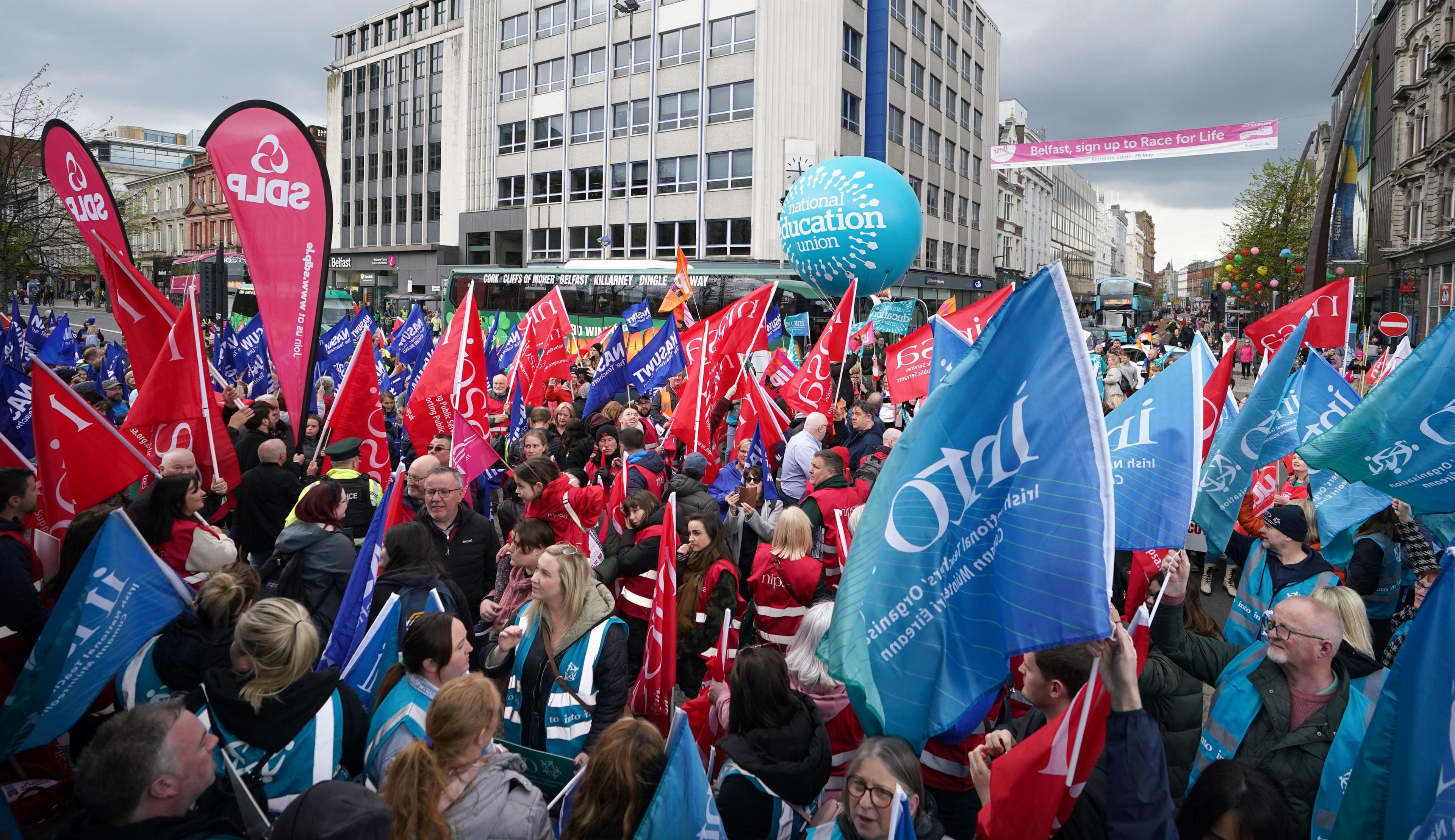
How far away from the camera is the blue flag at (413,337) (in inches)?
527

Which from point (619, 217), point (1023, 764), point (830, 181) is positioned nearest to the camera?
point (1023, 764)

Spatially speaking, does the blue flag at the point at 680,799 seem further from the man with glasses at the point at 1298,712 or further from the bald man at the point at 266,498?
the bald man at the point at 266,498

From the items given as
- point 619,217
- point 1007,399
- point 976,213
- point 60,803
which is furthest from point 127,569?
point 976,213

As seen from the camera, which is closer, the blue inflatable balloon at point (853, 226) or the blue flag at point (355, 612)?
the blue flag at point (355, 612)

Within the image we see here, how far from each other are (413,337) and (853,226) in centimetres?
755

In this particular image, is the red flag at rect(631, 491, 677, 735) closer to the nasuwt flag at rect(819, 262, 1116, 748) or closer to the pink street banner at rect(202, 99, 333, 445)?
the nasuwt flag at rect(819, 262, 1116, 748)

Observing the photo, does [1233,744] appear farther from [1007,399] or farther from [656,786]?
[656,786]

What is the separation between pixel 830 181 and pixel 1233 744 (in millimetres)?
13976

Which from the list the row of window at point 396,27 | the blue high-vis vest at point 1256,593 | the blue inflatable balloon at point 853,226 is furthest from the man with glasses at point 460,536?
the row of window at point 396,27

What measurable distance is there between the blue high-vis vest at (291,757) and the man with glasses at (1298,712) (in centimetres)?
315

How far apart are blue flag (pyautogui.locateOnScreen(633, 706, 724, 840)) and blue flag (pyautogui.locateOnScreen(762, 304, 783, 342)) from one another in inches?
633

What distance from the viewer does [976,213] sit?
5525cm

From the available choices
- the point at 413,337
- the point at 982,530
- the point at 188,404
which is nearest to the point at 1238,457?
the point at 982,530

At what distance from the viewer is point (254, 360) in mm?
12367
